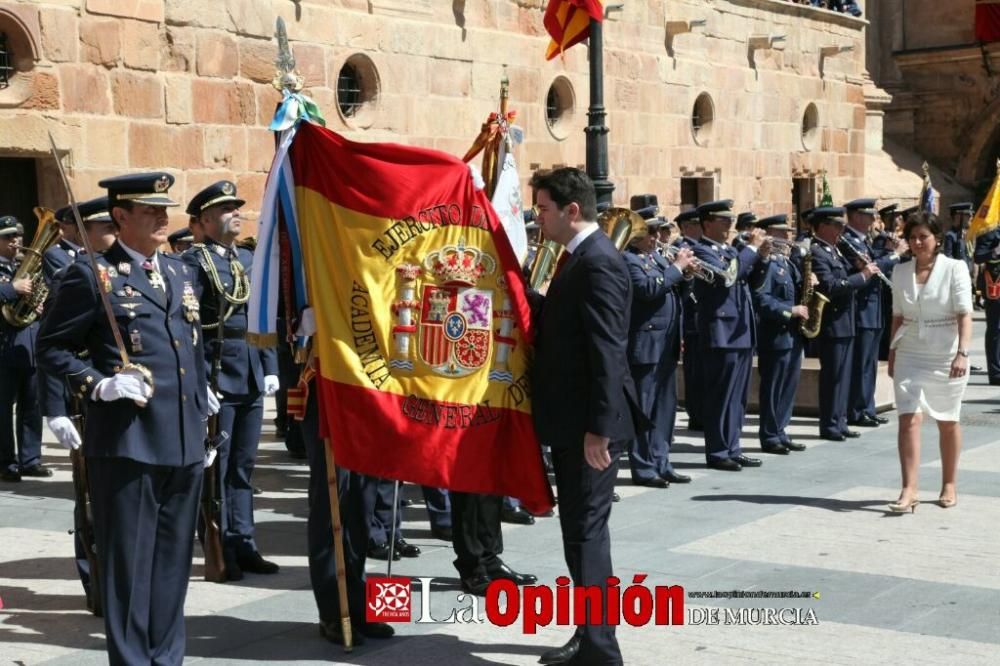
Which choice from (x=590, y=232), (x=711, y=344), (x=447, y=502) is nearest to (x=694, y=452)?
(x=711, y=344)

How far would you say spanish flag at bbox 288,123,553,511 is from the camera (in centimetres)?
645

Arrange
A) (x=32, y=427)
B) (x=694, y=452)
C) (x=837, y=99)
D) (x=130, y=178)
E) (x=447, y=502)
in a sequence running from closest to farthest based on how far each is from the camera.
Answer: (x=130, y=178), (x=447, y=502), (x=32, y=427), (x=694, y=452), (x=837, y=99)

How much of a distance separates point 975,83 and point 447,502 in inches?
1181

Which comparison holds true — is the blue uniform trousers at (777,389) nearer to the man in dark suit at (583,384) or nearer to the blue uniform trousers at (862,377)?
the blue uniform trousers at (862,377)

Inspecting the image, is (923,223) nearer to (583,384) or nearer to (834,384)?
(834,384)

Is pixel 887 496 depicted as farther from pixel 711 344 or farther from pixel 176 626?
pixel 176 626

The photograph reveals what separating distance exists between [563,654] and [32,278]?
6426 millimetres

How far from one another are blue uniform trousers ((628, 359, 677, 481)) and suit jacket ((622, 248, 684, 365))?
0.11m

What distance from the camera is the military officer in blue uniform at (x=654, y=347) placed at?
34.1ft

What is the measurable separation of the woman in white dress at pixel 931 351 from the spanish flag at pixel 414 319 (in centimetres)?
369

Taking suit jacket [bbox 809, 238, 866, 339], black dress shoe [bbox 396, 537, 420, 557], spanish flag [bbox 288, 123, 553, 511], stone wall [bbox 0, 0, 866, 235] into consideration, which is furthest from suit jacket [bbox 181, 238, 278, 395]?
stone wall [bbox 0, 0, 866, 235]

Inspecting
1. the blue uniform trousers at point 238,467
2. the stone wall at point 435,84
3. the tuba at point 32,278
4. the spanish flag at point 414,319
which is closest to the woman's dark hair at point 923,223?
the spanish flag at point 414,319

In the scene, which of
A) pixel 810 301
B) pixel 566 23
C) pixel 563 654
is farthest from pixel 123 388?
pixel 566 23

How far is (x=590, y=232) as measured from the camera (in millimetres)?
6219
